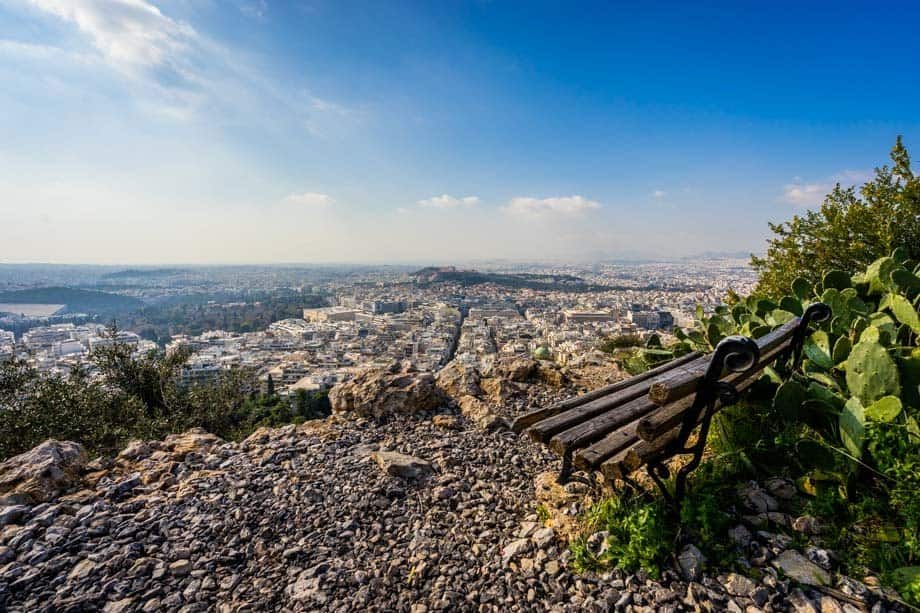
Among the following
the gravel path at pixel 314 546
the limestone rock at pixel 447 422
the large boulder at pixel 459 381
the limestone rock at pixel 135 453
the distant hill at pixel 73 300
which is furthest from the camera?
the distant hill at pixel 73 300

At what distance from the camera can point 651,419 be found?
190cm

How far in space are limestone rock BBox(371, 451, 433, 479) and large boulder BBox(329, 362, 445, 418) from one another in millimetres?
1135

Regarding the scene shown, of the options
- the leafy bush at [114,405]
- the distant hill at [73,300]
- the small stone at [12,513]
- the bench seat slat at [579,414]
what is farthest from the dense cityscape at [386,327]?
the small stone at [12,513]

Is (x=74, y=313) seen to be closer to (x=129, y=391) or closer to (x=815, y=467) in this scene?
(x=129, y=391)

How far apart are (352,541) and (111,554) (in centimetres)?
161

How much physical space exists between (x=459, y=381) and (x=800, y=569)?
163 inches

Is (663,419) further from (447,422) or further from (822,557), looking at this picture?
(447,422)

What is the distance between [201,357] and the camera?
949 inches

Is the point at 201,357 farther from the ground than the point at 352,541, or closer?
closer

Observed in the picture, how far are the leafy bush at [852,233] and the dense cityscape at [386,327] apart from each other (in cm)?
450

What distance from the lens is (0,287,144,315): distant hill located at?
43.4 m

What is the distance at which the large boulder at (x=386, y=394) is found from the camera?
4914 millimetres

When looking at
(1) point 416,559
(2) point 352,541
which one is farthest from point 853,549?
(2) point 352,541

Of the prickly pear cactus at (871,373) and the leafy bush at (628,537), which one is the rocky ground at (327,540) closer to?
the leafy bush at (628,537)
